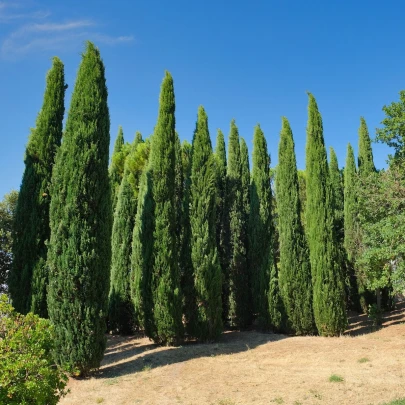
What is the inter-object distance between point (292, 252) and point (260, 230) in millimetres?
1903

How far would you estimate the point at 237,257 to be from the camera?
53.2 ft

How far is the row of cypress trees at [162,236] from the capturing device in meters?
8.88

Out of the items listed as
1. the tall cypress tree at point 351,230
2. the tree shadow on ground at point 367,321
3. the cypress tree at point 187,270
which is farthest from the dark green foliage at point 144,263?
the tall cypress tree at point 351,230

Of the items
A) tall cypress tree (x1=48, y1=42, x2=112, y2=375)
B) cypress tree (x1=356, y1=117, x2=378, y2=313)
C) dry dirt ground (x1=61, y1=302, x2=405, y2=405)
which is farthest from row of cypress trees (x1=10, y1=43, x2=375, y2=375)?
cypress tree (x1=356, y1=117, x2=378, y2=313)

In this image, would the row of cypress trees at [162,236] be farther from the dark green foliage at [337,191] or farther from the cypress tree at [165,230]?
the dark green foliage at [337,191]

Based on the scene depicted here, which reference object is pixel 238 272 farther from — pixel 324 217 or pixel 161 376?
pixel 161 376

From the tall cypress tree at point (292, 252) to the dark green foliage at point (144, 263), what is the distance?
5.66m

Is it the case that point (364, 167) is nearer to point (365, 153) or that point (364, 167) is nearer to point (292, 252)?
point (365, 153)

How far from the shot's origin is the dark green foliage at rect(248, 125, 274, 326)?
15.0 metres

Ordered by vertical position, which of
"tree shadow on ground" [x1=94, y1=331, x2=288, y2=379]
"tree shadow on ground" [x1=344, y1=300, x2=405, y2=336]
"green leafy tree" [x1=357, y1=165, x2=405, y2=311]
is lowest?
"tree shadow on ground" [x1=344, y1=300, x2=405, y2=336]

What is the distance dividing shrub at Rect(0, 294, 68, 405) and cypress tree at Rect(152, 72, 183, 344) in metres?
6.63

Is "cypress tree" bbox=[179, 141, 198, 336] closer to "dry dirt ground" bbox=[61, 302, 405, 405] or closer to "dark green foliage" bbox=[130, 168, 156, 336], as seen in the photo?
"dry dirt ground" bbox=[61, 302, 405, 405]

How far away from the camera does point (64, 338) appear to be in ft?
28.1

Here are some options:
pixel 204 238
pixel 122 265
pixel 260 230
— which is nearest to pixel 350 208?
pixel 260 230
